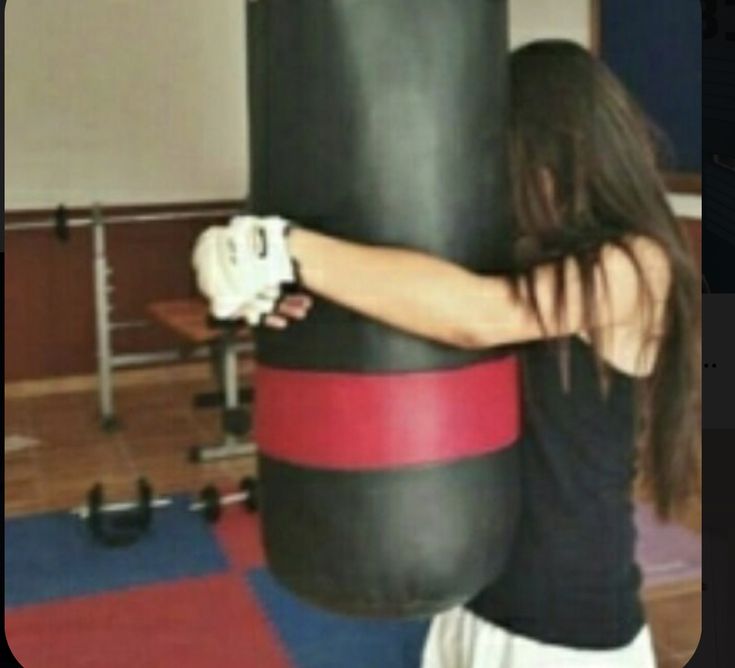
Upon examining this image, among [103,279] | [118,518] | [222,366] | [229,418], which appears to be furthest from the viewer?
[103,279]

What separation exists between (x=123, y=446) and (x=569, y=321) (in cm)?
282

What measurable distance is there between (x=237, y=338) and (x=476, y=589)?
2.48 m

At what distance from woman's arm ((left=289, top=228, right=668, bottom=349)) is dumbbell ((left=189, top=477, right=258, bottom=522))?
73.8 inches

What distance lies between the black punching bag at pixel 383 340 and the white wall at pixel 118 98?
9.55 feet

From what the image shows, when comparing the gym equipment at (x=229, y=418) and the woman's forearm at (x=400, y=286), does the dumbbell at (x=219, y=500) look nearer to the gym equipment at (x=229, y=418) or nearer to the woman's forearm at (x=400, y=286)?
the gym equipment at (x=229, y=418)

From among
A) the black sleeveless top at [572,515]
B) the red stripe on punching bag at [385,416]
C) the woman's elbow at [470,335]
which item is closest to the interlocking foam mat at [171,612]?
the black sleeveless top at [572,515]

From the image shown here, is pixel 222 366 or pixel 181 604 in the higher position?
pixel 222 366

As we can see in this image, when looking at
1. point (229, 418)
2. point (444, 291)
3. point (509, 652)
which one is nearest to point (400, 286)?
point (444, 291)

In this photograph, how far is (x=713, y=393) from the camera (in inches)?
56.0

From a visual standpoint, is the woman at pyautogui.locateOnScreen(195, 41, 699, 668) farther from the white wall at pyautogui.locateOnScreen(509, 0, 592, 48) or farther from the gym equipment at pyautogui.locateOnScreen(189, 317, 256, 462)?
the gym equipment at pyautogui.locateOnScreen(189, 317, 256, 462)

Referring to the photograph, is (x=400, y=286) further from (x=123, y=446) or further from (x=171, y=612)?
(x=123, y=446)

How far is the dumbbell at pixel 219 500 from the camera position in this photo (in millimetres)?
2842

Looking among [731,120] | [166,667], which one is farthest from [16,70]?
[731,120]

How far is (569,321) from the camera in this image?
3.29ft
